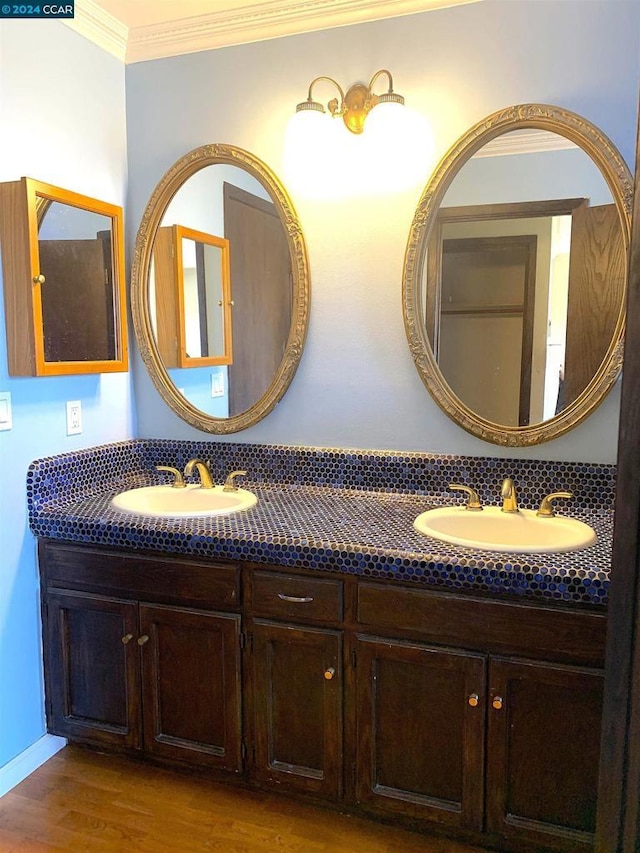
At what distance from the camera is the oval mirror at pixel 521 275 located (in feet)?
6.18

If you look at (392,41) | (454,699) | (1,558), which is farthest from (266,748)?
(392,41)

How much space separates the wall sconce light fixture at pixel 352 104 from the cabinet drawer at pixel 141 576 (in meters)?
1.44

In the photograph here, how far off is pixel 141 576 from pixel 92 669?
15.3 inches

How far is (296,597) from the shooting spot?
177cm

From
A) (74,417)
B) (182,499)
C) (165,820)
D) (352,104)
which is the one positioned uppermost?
(352,104)

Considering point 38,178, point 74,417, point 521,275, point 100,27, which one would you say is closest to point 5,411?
point 74,417

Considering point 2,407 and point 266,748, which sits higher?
point 2,407

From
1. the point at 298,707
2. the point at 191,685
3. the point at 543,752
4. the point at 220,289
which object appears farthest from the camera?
the point at 220,289

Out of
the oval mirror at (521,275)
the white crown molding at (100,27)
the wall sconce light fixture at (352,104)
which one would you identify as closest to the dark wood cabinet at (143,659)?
the oval mirror at (521,275)

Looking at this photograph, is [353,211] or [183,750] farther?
[353,211]

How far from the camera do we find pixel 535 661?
1570 mm

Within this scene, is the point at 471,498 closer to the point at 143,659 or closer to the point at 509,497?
the point at 509,497

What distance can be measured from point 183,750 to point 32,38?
2.20 meters

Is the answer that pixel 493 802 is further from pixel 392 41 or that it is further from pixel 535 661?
pixel 392 41
